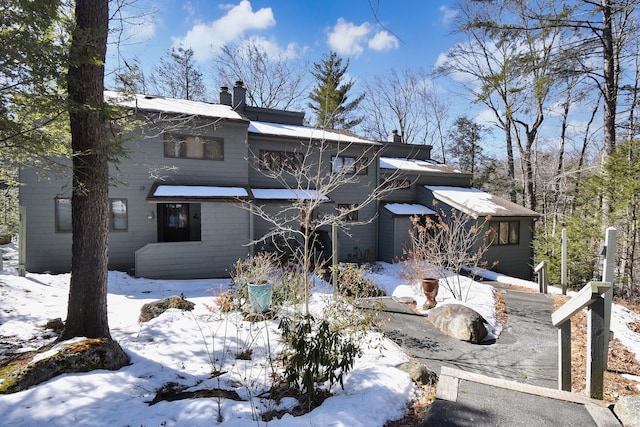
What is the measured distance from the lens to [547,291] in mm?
9938

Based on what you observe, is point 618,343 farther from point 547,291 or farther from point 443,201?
point 443,201

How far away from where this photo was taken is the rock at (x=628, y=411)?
2809mm

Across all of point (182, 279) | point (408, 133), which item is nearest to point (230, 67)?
point (408, 133)

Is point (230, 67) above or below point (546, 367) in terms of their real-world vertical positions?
above

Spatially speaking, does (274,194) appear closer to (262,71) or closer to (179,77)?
(262,71)

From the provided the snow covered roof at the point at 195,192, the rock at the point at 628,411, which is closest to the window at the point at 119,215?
the snow covered roof at the point at 195,192

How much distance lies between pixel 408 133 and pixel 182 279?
22407 mm

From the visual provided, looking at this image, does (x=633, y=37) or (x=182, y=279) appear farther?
(x=633, y=37)

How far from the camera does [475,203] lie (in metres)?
14.8

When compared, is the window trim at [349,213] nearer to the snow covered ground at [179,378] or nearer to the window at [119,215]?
the snow covered ground at [179,378]

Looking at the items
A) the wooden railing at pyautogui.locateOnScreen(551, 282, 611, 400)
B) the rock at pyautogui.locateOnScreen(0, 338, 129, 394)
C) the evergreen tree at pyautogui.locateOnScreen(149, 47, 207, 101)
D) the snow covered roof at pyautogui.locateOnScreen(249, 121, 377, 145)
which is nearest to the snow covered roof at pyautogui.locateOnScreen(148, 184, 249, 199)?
the snow covered roof at pyautogui.locateOnScreen(249, 121, 377, 145)

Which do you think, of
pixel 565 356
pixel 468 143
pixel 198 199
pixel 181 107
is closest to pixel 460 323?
pixel 565 356

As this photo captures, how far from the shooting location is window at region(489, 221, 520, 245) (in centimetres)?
1473

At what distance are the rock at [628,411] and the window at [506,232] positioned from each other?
499 inches
